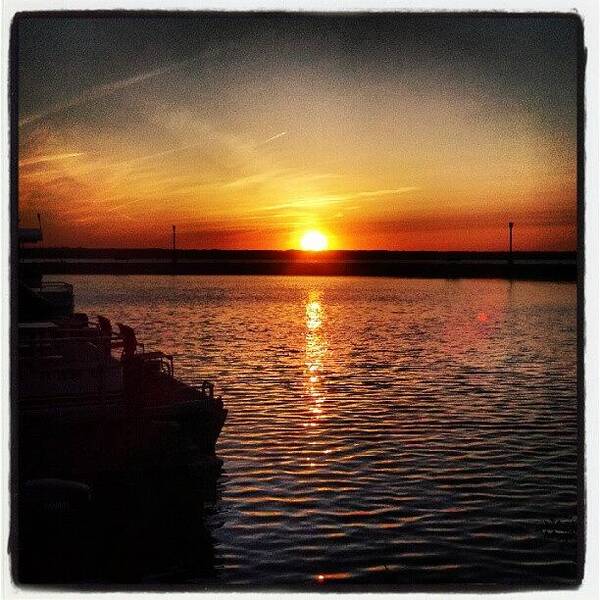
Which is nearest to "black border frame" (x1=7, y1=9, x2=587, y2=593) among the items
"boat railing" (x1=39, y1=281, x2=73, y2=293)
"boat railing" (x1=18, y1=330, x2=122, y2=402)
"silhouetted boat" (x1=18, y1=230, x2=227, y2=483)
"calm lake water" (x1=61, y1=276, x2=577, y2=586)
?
"calm lake water" (x1=61, y1=276, x2=577, y2=586)

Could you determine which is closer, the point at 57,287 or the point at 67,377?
the point at 67,377

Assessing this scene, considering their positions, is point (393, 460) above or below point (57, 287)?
below

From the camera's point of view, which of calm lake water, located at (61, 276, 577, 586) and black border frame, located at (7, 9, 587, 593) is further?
calm lake water, located at (61, 276, 577, 586)

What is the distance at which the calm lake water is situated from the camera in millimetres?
7988

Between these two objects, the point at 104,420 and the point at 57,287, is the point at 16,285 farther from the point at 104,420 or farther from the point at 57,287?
the point at 57,287

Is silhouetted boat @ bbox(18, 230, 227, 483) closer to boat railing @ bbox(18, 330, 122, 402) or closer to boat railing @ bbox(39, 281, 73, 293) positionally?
boat railing @ bbox(18, 330, 122, 402)

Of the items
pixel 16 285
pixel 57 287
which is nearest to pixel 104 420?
pixel 16 285

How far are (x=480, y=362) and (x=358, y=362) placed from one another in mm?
3367

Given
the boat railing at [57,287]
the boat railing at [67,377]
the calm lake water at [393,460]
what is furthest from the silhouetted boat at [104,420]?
the boat railing at [57,287]

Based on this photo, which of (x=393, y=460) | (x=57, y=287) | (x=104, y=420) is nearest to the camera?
(x=104, y=420)

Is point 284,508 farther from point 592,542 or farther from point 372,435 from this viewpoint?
point 592,542

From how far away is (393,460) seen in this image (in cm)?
1212

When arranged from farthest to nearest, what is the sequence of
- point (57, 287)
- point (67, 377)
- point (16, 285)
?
1. point (57, 287)
2. point (67, 377)
3. point (16, 285)

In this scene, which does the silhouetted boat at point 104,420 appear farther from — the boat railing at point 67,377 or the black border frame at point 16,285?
the black border frame at point 16,285
